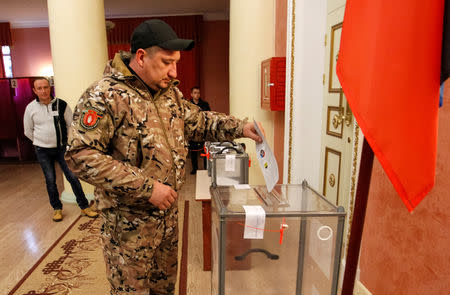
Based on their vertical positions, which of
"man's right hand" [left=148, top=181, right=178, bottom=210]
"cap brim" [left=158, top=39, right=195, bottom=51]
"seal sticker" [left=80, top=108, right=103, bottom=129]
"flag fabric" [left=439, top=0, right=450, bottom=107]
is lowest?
"man's right hand" [left=148, top=181, right=178, bottom=210]

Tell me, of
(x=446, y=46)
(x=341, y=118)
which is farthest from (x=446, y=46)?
(x=341, y=118)

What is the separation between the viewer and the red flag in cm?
66

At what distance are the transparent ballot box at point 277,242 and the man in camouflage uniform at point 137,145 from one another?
247 mm

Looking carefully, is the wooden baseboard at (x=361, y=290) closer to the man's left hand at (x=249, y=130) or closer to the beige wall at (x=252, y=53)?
the man's left hand at (x=249, y=130)

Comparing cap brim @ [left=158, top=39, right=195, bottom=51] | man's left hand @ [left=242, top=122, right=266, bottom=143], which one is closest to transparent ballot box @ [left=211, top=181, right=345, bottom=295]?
man's left hand @ [left=242, top=122, right=266, bottom=143]

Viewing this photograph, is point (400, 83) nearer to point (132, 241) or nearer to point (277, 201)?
point (277, 201)

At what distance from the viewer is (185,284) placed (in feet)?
7.66

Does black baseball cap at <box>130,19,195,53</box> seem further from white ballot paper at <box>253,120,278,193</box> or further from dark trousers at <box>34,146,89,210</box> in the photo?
dark trousers at <box>34,146,89,210</box>

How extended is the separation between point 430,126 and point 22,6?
796 cm

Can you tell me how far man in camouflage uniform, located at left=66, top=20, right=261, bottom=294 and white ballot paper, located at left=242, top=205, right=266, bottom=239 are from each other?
1.02ft

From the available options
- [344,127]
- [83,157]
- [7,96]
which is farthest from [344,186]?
[7,96]

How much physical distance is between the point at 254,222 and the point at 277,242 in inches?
10.8

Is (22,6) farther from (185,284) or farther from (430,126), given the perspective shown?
(430,126)

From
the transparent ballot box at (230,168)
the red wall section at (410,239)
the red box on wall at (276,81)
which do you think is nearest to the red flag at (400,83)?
the red wall section at (410,239)
